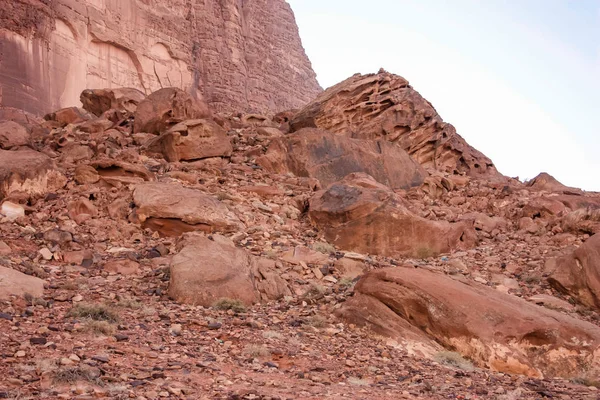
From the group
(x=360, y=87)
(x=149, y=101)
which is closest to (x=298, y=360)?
(x=149, y=101)

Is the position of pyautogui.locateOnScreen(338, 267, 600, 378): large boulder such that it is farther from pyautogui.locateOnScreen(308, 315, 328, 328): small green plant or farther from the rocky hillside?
pyautogui.locateOnScreen(308, 315, 328, 328): small green plant

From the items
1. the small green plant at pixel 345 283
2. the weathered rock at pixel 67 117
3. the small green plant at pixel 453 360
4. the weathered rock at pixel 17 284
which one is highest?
the weathered rock at pixel 67 117

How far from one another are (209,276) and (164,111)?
1088 centimetres

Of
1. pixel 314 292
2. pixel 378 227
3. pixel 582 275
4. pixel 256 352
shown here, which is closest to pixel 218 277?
pixel 314 292

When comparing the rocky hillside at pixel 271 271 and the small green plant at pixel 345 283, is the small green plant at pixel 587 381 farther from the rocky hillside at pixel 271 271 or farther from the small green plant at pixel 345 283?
the small green plant at pixel 345 283

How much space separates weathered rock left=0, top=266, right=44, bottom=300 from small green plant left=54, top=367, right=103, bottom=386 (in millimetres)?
2737

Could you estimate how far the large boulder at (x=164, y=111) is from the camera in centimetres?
1853

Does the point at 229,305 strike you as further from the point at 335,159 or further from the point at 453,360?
the point at 335,159

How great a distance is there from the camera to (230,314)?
8133 millimetres

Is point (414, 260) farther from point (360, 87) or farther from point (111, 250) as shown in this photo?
point (360, 87)

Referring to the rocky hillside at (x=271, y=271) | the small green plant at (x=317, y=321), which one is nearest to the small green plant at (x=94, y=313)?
the rocky hillside at (x=271, y=271)

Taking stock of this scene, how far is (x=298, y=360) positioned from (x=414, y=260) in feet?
20.1

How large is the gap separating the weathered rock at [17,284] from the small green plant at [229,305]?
7.38 feet

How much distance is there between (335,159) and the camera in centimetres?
1752
